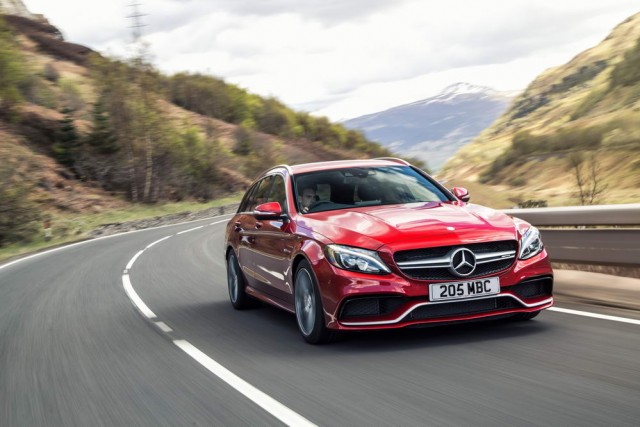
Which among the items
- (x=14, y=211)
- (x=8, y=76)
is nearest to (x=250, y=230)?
(x=14, y=211)

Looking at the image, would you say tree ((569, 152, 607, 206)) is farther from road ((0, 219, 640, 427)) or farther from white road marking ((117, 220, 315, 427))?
white road marking ((117, 220, 315, 427))

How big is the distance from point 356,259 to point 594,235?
397 cm

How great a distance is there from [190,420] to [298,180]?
3589 mm

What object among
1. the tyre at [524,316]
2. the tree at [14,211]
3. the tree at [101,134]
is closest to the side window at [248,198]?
the tyre at [524,316]

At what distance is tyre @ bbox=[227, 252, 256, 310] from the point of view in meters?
9.58

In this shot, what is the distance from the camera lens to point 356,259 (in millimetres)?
6484

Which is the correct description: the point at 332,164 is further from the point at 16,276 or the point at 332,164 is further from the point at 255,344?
the point at 16,276

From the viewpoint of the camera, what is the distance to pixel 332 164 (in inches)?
333

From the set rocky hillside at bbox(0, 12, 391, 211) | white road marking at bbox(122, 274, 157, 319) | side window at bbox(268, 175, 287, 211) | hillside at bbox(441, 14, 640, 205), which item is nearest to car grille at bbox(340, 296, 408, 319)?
side window at bbox(268, 175, 287, 211)

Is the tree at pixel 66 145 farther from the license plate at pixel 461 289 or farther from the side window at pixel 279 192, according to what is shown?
the license plate at pixel 461 289

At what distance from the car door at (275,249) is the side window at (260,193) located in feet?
0.69

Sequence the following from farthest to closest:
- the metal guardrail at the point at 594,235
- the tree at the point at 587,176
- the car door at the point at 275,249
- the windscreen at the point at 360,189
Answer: the tree at the point at 587,176 < the metal guardrail at the point at 594,235 < the windscreen at the point at 360,189 < the car door at the point at 275,249

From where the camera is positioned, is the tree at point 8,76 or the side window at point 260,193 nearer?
the side window at point 260,193

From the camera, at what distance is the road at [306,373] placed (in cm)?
488
